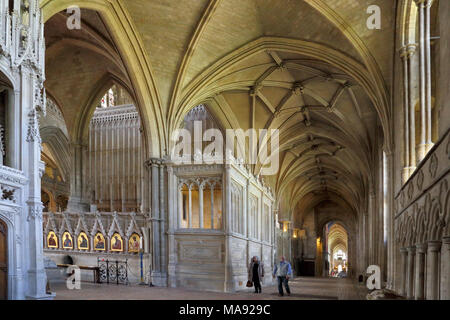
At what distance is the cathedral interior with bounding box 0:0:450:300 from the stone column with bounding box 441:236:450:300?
0.03 meters

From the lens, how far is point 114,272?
1734cm

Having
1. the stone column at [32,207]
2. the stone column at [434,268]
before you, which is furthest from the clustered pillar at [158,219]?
the stone column at [434,268]

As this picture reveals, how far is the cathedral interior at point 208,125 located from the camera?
9094 mm

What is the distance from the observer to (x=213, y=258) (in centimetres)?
1511

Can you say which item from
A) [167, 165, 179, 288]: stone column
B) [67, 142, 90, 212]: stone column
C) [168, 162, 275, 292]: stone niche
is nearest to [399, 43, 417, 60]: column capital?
[168, 162, 275, 292]: stone niche

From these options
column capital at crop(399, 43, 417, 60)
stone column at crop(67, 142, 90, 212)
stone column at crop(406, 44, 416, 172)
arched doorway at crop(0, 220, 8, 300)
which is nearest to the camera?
arched doorway at crop(0, 220, 8, 300)

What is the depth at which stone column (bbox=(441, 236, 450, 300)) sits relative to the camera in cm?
610

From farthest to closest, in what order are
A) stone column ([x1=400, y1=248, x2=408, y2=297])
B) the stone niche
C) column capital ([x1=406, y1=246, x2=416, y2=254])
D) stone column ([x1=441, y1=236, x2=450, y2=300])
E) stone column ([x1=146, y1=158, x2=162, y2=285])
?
stone column ([x1=146, y1=158, x2=162, y2=285])
the stone niche
stone column ([x1=400, y1=248, x2=408, y2=297])
column capital ([x1=406, y1=246, x2=416, y2=254])
stone column ([x1=441, y1=236, x2=450, y2=300])

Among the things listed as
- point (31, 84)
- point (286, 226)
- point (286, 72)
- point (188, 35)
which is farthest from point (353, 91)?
point (286, 226)

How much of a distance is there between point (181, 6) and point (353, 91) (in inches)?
353

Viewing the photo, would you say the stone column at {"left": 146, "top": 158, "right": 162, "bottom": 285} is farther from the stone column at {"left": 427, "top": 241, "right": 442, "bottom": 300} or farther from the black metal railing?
the stone column at {"left": 427, "top": 241, "right": 442, "bottom": 300}

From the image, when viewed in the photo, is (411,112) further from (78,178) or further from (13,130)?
(78,178)

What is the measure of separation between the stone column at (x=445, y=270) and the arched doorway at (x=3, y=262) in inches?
310

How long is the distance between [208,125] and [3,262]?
56.2ft
